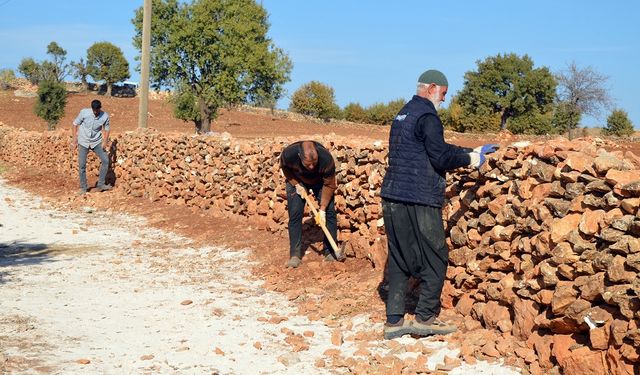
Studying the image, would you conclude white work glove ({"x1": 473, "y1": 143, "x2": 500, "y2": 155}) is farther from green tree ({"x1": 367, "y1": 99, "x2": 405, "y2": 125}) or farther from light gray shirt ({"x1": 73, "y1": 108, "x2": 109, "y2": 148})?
green tree ({"x1": 367, "y1": 99, "x2": 405, "y2": 125})

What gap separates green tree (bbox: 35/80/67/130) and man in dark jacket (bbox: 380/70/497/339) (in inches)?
1409

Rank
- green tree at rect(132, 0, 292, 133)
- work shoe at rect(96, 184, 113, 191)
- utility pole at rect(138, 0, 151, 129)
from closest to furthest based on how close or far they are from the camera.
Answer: work shoe at rect(96, 184, 113, 191), utility pole at rect(138, 0, 151, 129), green tree at rect(132, 0, 292, 133)

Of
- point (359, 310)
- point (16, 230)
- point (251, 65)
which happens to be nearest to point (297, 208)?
point (359, 310)

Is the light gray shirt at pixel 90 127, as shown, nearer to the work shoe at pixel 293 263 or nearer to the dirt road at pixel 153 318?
the dirt road at pixel 153 318

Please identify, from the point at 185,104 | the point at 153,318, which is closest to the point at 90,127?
the point at 153,318

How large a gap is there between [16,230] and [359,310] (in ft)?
22.4

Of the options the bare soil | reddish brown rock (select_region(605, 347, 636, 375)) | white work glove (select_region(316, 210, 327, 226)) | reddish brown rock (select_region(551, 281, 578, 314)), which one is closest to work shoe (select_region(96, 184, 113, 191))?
the bare soil

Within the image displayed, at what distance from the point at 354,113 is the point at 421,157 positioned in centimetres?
5156

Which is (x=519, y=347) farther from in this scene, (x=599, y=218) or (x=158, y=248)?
(x=158, y=248)

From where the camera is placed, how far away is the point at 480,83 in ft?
157

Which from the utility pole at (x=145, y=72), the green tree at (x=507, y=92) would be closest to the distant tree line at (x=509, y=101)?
the green tree at (x=507, y=92)

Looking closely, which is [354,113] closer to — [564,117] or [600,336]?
[564,117]

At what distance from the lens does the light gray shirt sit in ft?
46.7

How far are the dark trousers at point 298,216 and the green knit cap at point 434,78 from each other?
2.54 metres
